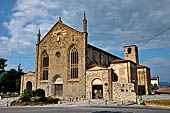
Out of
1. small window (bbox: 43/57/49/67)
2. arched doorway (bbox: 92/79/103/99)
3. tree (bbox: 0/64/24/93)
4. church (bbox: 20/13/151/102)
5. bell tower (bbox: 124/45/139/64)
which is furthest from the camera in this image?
bell tower (bbox: 124/45/139/64)

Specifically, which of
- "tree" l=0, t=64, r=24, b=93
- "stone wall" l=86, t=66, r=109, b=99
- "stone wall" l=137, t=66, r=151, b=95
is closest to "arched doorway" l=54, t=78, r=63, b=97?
"stone wall" l=86, t=66, r=109, b=99

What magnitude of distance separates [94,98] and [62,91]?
752cm

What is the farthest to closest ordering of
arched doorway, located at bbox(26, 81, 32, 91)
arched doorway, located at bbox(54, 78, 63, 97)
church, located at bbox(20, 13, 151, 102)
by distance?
arched doorway, located at bbox(26, 81, 32, 91)
arched doorway, located at bbox(54, 78, 63, 97)
church, located at bbox(20, 13, 151, 102)

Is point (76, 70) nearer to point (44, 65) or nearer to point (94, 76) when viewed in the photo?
point (94, 76)

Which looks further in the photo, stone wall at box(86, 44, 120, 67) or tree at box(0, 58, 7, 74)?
tree at box(0, 58, 7, 74)

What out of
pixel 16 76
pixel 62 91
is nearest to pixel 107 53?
pixel 62 91

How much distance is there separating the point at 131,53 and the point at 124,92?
2686cm

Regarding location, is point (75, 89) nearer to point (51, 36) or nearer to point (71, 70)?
point (71, 70)

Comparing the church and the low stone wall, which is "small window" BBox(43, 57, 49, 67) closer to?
the church

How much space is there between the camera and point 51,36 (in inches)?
1481

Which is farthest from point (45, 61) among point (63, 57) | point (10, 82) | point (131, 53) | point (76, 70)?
point (131, 53)

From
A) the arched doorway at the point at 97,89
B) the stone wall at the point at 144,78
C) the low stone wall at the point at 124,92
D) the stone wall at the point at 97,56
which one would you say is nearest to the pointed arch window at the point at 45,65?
the stone wall at the point at 97,56

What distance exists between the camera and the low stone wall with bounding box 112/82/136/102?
26312 mm

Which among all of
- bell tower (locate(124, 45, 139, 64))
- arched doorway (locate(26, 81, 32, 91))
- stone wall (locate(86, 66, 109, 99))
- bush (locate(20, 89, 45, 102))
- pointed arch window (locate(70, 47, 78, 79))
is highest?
bell tower (locate(124, 45, 139, 64))
